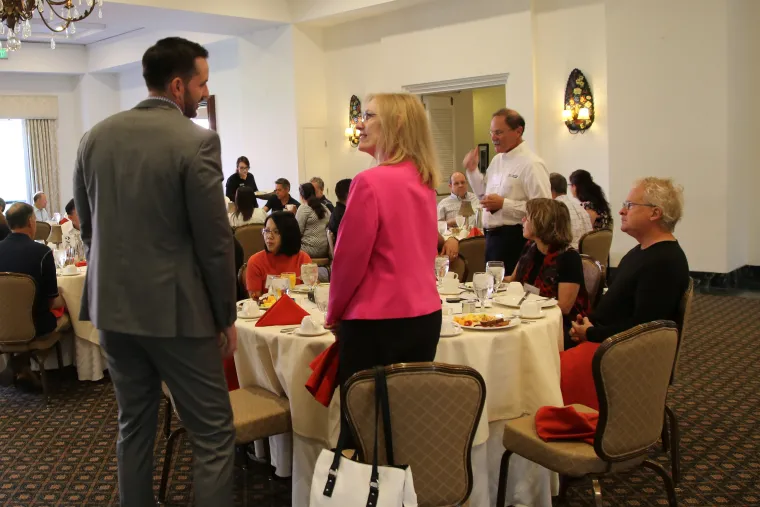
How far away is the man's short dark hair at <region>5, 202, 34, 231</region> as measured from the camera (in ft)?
17.3

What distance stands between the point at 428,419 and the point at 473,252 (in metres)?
3.59

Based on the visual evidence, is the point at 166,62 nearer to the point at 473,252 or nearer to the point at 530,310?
the point at 530,310

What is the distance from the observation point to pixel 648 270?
3.41 m

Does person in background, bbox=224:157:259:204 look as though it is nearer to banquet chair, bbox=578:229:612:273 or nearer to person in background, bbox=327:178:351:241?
person in background, bbox=327:178:351:241

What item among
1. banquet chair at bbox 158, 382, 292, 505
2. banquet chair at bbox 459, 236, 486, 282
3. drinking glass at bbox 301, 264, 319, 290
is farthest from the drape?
banquet chair at bbox 158, 382, 292, 505

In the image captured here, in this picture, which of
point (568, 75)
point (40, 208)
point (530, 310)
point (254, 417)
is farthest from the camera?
point (40, 208)

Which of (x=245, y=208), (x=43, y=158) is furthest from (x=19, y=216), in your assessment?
(x=43, y=158)

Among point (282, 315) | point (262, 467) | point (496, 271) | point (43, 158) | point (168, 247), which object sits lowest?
point (262, 467)

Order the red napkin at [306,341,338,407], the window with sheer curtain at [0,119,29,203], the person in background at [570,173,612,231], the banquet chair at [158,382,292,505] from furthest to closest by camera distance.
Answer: the window with sheer curtain at [0,119,29,203] → the person in background at [570,173,612,231] → the banquet chair at [158,382,292,505] → the red napkin at [306,341,338,407]

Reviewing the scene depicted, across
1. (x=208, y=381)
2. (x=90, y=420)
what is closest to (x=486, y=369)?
(x=208, y=381)

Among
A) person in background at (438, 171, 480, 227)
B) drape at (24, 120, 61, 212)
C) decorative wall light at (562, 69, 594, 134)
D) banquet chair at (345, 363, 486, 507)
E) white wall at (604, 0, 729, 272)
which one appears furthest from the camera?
drape at (24, 120, 61, 212)

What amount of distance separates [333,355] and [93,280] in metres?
0.86

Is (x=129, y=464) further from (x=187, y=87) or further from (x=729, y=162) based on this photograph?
(x=729, y=162)

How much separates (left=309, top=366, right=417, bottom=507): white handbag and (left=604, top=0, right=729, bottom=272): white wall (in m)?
7.13
